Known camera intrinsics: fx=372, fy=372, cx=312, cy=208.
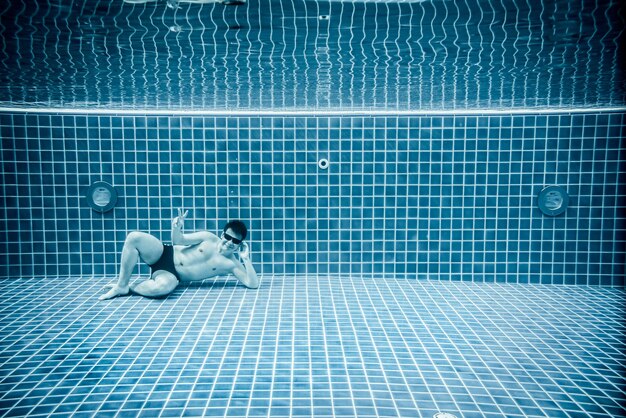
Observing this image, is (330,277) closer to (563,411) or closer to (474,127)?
(474,127)

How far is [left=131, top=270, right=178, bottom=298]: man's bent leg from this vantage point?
3.66 m

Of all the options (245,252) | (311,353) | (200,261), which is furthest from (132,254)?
(311,353)

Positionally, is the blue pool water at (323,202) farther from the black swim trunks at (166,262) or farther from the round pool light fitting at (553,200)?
the black swim trunks at (166,262)

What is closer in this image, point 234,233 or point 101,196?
point 234,233

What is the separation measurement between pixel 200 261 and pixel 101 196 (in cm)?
146

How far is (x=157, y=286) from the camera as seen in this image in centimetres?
367

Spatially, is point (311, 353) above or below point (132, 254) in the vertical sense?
below

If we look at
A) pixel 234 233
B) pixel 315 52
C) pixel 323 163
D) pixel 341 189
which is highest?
pixel 315 52

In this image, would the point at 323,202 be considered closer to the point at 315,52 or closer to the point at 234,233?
the point at 234,233

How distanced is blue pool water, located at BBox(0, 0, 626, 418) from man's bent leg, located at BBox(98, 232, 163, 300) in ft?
0.43

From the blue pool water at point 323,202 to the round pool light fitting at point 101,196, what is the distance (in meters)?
0.07

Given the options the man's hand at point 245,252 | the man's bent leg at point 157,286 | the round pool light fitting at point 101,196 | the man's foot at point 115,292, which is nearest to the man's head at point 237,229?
the man's hand at point 245,252

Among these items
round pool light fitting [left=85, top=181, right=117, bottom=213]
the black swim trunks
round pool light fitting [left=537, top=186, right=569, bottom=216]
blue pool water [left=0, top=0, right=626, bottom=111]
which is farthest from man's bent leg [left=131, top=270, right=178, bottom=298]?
round pool light fitting [left=537, top=186, right=569, bottom=216]

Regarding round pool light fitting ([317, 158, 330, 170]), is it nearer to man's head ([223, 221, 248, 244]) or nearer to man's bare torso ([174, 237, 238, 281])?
man's head ([223, 221, 248, 244])
